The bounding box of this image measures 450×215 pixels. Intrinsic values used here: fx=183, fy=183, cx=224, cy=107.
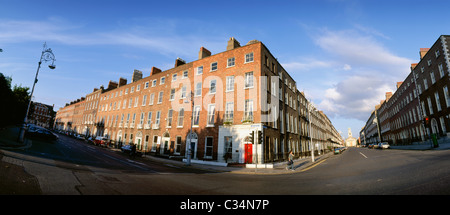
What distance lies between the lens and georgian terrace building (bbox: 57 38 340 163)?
70.4ft

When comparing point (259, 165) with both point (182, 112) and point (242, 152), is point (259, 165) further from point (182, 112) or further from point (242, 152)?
point (182, 112)

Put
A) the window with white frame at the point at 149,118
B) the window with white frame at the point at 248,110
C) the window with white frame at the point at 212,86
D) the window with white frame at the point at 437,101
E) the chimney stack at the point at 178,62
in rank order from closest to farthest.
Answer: the window with white frame at the point at 248,110 < the window with white frame at the point at 212,86 < the window with white frame at the point at 437,101 < the chimney stack at the point at 178,62 < the window with white frame at the point at 149,118

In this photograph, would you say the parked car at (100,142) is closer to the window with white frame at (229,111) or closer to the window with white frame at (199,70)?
the window with white frame at (199,70)

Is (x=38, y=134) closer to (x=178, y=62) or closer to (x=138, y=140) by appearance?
(x=138, y=140)

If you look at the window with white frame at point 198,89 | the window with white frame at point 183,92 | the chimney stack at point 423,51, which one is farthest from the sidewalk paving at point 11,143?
the chimney stack at point 423,51

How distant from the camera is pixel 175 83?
31.2 metres

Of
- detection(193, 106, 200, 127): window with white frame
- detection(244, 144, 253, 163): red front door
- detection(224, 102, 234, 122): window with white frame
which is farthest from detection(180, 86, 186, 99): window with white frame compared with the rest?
detection(244, 144, 253, 163): red front door

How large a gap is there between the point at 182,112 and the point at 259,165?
14.9m

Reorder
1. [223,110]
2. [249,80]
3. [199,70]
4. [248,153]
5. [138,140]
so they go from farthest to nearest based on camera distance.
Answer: [138,140] < [199,70] < [223,110] < [249,80] < [248,153]

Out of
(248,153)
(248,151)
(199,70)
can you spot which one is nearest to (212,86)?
(199,70)

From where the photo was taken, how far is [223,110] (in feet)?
77.4

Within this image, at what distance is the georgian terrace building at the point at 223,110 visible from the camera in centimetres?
2147
